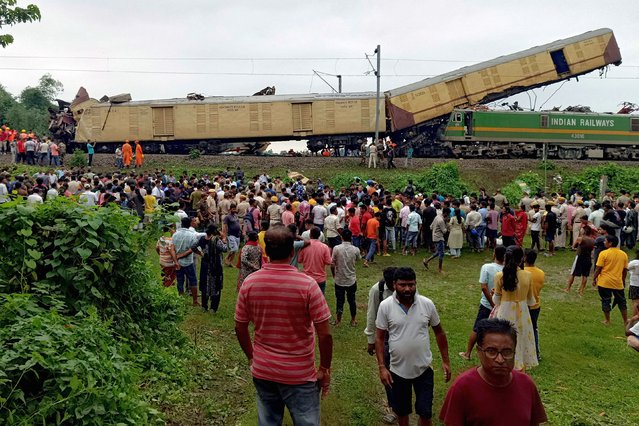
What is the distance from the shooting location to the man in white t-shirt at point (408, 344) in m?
4.30

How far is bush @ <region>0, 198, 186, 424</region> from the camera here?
3.72 meters

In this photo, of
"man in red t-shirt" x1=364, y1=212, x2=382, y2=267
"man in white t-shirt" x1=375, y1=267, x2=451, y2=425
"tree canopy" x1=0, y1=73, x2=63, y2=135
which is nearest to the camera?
"man in white t-shirt" x1=375, y1=267, x2=451, y2=425

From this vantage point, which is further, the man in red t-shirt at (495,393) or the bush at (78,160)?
the bush at (78,160)

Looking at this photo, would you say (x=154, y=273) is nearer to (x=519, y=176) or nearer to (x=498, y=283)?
(x=498, y=283)

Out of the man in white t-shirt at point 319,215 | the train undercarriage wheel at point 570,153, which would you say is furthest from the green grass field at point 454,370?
the train undercarriage wheel at point 570,153

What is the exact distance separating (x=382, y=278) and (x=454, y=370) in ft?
5.98

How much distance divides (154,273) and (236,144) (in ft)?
76.1

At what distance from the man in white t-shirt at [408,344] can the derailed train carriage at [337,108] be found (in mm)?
23380

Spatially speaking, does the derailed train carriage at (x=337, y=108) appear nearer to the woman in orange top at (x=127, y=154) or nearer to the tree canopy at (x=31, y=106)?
the woman in orange top at (x=127, y=154)

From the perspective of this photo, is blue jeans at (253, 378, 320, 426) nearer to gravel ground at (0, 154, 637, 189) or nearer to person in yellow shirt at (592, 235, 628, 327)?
person in yellow shirt at (592, 235, 628, 327)

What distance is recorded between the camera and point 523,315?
5672 mm

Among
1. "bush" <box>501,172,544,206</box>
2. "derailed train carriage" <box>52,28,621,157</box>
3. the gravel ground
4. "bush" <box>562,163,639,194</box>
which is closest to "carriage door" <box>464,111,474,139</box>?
"derailed train carriage" <box>52,28,621,157</box>

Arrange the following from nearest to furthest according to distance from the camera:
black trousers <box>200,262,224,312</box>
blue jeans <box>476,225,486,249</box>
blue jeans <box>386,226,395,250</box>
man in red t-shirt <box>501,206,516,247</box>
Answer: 1. black trousers <box>200,262,224,312</box>
2. man in red t-shirt <box>501,206,516,247</box>
3. blue jeans <box>386,226,395,250</box>
4. blue jeans <box>476,225,486,249</box>

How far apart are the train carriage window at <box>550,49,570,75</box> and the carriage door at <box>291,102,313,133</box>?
12558 mm
